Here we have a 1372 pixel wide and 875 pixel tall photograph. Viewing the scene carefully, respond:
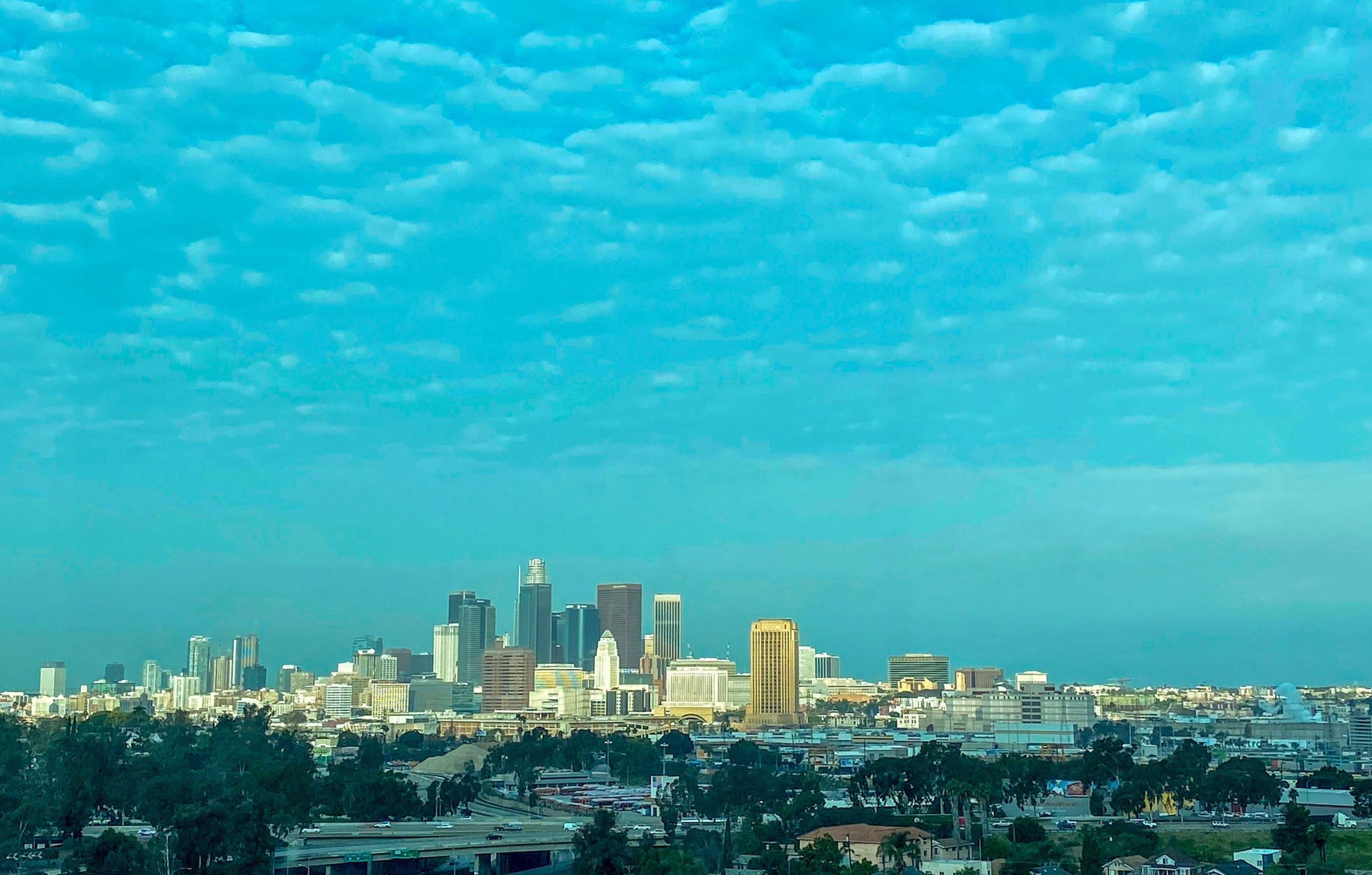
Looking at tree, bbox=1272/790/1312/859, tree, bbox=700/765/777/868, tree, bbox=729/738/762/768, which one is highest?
tree, bbox=1272/790/1312/859

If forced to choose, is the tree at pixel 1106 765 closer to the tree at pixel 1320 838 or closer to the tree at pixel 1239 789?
the tree at pixel 1239 789

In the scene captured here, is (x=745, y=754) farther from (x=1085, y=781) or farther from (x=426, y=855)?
(x=426, y=855)

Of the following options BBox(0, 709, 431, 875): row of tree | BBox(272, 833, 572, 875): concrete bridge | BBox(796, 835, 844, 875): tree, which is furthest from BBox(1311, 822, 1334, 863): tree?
BBox(0, 709, 431, 875): row of tree

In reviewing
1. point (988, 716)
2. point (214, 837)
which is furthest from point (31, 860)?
point (988, 716)

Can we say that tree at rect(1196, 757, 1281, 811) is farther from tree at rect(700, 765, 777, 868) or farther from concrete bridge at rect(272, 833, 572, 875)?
concrete bridge at rect(272, 833, 572, 875)

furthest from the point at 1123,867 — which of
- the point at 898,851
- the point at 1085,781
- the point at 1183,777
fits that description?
the point at 1085,781

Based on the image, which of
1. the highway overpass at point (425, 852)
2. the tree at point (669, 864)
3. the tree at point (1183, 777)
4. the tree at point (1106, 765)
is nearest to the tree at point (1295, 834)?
the tree at point (1183, 777)
